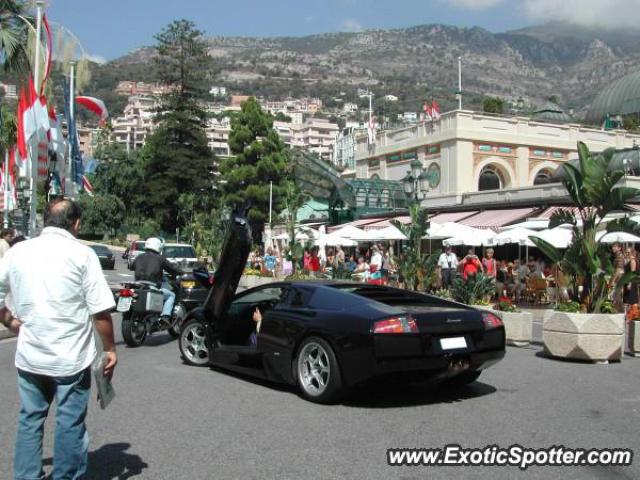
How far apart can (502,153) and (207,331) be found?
38.8 meters

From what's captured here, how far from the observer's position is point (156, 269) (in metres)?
10.9

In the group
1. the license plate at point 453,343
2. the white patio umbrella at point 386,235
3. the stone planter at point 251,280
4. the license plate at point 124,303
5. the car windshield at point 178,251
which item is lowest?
the stone planter at point 251,280

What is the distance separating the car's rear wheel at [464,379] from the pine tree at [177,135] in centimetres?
5487

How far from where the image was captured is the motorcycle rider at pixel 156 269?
10914 mm

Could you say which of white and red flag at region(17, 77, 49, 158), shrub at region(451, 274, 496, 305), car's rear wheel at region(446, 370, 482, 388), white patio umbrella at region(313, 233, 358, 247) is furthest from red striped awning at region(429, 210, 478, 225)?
car's rear wheel at region(446, 370, 482, 388)

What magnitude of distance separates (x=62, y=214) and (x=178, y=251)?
24341 millimetres

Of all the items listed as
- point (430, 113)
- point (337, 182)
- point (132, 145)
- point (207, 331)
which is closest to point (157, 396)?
point (207, 331)

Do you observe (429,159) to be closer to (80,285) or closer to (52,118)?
(52,118)

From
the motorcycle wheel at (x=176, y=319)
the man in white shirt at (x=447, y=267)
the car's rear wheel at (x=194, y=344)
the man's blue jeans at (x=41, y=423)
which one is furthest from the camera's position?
the man in white shirt at (x=447, y=267)

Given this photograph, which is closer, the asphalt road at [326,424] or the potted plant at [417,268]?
the asphalt road at [326,424]

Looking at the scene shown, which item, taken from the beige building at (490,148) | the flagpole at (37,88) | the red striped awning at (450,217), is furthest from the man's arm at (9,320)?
the beige building at (490,148)

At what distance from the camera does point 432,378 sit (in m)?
6.73

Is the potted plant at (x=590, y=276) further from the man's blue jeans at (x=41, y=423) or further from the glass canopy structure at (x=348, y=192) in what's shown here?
the glass canopy structure at (x=348, y=192)

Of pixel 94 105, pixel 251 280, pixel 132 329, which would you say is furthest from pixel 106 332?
pixel 94 105
